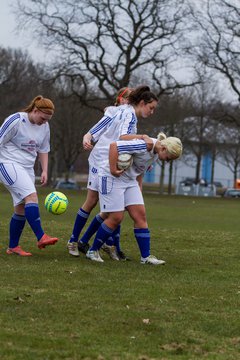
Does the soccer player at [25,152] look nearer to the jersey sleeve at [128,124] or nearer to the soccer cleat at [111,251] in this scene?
the jersey sleeve at [128,124]

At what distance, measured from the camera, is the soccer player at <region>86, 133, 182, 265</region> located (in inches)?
306

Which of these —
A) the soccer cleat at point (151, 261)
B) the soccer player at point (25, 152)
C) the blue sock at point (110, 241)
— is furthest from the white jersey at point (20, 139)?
the soccer cleat at point (151, 261)

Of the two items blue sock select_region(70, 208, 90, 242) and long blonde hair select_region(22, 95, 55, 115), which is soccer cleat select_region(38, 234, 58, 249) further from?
long blonde hair select_region(22, 95, 55, 115)

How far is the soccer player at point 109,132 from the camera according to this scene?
316 inches

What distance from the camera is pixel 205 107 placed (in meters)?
54.2

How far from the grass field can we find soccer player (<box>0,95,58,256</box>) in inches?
24.3

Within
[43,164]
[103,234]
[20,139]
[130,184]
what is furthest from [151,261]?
[20,139]

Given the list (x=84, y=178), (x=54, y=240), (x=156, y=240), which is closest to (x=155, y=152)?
(x=54, y=240)

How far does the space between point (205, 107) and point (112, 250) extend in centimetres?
4643

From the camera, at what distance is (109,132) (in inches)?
337

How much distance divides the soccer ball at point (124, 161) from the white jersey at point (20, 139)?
1321 millimetres

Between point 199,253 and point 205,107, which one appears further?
point 205,107

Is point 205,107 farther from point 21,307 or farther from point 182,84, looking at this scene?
point 21,307

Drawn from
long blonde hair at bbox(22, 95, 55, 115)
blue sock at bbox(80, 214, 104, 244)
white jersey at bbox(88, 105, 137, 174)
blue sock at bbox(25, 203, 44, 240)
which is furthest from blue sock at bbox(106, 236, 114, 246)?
long blonde hair at bbox(22, 95, 55, 115)
